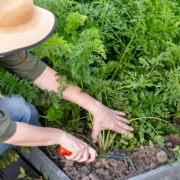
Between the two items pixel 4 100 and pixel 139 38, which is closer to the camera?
pixel 4 100

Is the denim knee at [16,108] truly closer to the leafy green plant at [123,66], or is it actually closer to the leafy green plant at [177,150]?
the leafy green plant at [123,66]

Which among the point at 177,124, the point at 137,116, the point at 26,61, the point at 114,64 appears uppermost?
the point at 26,61

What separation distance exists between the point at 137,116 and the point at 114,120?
170 millimetres

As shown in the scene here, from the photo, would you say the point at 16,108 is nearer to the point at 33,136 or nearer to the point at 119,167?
the point at 33,136

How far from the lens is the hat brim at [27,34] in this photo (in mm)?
1896

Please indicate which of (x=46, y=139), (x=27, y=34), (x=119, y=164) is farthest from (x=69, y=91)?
(x=27, y=34)

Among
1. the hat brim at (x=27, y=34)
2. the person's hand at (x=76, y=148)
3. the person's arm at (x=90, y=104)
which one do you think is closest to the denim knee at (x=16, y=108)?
the person's arm at (x=90, y=104)

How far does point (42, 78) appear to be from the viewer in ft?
8.48

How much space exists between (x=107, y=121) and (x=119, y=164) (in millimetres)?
284

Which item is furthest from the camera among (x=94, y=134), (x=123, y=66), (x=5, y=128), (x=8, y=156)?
(x=123, y=66)

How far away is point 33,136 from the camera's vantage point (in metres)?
2.21

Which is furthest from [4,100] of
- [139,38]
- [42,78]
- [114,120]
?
[139,38]

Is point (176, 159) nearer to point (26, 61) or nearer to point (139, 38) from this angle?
point (139, 38)

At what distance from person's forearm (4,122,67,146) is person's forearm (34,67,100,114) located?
0.94 ft
